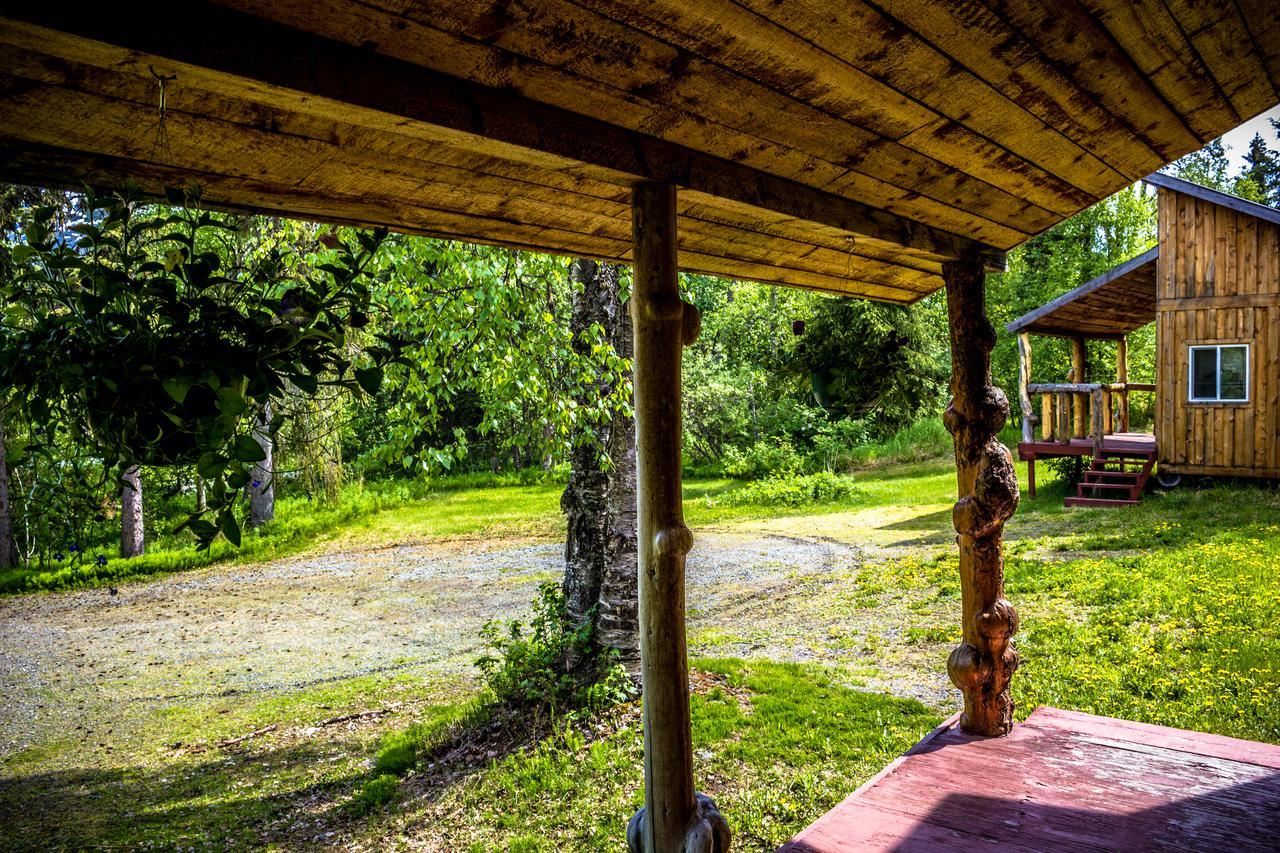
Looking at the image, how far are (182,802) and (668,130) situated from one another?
498 cm

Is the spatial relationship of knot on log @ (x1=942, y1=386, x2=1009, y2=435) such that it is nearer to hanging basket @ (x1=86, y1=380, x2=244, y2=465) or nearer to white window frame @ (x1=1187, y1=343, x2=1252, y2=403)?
hanging basket @ (x1=86, y1=380, x2=244, y2=465)

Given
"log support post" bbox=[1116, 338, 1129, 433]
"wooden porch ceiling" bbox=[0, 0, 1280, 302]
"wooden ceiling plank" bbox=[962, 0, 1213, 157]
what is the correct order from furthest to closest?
"log support post" bbox=[1116, 338, 1129, 433] < "wooden ceiling plank" bbox=[962, 0, 1213, 157] < "wooden porch ceiling" bbox=[0, 0, 1280, 302]

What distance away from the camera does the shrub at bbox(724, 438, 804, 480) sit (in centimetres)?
1958

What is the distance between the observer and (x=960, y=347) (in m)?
4.11

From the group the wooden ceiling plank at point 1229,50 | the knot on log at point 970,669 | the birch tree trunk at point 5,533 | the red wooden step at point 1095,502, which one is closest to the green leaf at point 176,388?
the wooden ceiling plank at point 1229,50

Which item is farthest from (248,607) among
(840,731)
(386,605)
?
(840,731)

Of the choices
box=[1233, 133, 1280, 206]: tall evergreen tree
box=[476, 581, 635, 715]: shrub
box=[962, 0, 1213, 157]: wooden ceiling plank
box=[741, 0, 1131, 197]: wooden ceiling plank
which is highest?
box=[1233, 133, 1280, 206]: tall evergreen tree

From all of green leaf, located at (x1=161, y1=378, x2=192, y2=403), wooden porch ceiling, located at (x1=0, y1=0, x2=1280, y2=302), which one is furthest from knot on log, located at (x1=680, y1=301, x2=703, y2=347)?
green leaf, located at (x1=161, y1=378, x2=192, y2=403)

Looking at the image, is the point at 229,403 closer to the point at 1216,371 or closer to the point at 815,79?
the point at 815,79

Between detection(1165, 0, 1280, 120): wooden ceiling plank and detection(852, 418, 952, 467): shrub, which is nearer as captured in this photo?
detection(1165, 0, 1280, 120): wooden ceiling plank

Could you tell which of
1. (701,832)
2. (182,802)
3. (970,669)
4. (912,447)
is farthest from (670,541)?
(912,447)

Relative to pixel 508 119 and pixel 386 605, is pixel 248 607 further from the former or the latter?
pixel 508 119

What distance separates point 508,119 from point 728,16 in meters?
0.56

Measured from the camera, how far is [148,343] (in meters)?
1.74
